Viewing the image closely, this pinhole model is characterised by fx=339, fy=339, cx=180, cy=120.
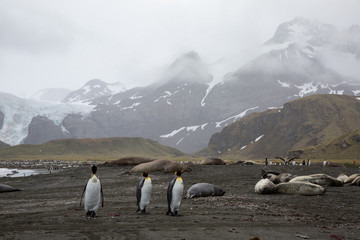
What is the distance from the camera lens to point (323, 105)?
18112 cm

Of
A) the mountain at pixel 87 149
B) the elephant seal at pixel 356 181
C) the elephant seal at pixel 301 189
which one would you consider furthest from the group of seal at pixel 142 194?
the mountain at pixel 87 149

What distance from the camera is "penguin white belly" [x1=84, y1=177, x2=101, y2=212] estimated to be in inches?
404

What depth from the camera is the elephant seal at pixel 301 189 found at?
1631cm

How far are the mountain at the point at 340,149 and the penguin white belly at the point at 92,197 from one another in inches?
3924

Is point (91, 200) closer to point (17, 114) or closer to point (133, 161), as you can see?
point (133, 161)

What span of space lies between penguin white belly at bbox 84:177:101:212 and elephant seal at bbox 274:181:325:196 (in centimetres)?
999

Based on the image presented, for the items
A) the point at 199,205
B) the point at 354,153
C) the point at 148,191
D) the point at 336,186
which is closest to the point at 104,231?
the point at 148,191

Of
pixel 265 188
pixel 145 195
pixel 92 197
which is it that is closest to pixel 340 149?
pixel 265 188

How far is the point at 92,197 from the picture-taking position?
10.3m

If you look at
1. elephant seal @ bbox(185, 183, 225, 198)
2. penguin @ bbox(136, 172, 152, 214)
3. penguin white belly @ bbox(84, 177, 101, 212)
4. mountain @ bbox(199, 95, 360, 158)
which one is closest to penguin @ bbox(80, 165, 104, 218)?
penguin white belly @ bbox(84, 177, 101, 212)

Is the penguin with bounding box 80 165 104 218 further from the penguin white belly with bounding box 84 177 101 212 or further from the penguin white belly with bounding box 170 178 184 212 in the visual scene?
the penguin white belly with bounding box 170 178 184 212

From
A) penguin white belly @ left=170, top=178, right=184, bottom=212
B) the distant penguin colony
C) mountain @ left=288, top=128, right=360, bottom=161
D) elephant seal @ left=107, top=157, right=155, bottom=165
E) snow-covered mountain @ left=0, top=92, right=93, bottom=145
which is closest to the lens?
the distant penguin colony

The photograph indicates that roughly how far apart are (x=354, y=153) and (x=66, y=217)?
341 feet

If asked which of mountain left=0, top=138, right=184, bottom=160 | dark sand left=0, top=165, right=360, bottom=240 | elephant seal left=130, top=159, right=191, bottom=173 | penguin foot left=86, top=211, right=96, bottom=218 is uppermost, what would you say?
mountain left=0, top=138, right=184, bottom=160
